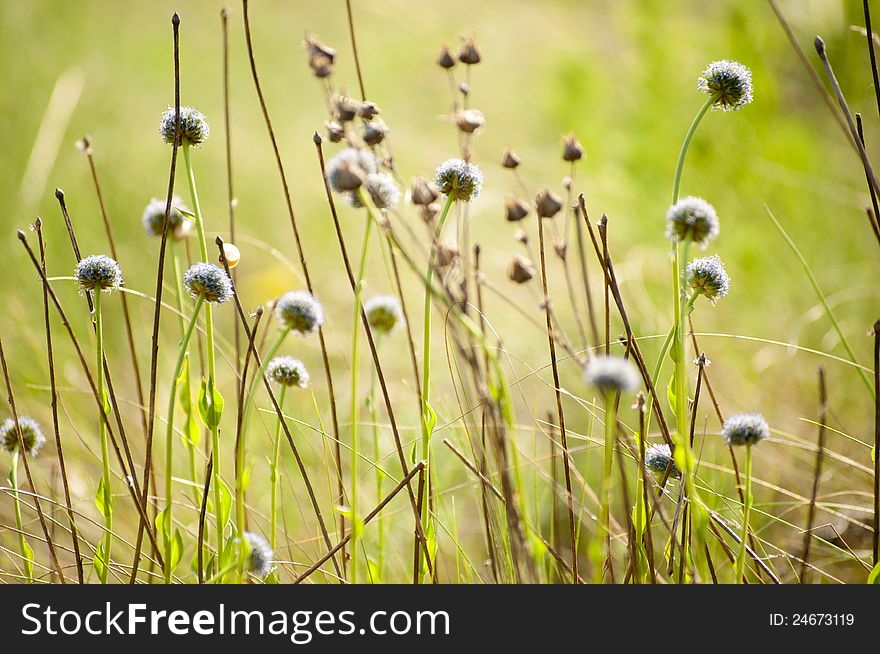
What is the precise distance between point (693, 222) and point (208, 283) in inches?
14.3

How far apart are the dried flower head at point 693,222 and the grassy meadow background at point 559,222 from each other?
0.46m

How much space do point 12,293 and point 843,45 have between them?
83.6 inches

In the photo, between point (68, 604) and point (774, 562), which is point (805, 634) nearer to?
point (774, 562)

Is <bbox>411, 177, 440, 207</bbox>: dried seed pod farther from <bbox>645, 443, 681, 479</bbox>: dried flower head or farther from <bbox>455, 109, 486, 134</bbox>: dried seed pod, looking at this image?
<bbox>645, 443, 681, 479</bbox>: dried flower head

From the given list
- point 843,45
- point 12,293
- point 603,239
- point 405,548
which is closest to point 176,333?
point 12,293

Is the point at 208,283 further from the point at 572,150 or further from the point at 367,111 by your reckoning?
the point at 572,150

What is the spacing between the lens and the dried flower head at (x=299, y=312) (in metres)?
0.57

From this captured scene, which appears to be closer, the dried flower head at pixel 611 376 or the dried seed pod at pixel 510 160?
the dried flower head at pixel 611 376

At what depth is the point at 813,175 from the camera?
A: 1.90 metres

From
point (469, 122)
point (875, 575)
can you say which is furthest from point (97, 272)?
point (875, 575)

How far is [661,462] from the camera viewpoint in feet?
2.32

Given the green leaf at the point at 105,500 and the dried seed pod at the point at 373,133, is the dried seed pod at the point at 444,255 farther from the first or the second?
the green leaf at the point at 105,500

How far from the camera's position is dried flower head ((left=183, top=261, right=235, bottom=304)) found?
597 mm

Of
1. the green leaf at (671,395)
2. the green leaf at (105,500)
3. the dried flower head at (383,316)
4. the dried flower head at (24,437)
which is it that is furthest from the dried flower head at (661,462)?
the dried flower head at (24,437)
